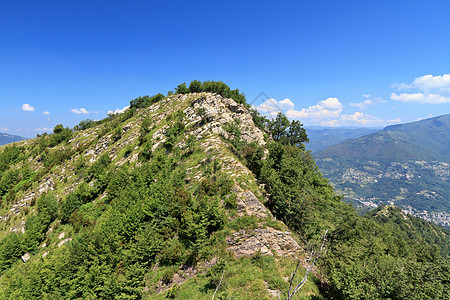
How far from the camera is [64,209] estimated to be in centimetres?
4084

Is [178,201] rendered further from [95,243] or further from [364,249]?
[364,249]

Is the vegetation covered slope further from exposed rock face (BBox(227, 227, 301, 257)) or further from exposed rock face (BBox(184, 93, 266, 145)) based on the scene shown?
exposed rock face (BBox(184, 93, 266, 145))

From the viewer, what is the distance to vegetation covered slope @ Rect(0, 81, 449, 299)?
1817 cm

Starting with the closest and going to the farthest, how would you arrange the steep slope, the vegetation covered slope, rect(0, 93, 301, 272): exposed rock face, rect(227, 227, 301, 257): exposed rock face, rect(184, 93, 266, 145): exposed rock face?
the vegetation covered slope
the steep slope
rect(227, 227, 301, 257): exposed rock face
rect(0, 93, 301, 272): exposed rock face
rect(184, 93, 266, 145): exposed rock face

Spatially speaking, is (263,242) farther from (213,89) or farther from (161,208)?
(213,89)

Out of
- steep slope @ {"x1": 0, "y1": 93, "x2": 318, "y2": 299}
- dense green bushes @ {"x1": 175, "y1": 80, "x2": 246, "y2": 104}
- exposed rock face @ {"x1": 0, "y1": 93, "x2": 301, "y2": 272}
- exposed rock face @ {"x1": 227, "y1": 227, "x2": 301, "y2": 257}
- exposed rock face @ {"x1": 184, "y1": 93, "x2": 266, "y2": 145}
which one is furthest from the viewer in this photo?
Answer: dense green bushes @ {"x1": 175, "y1": 80, "x2": 246, "y2": 104}

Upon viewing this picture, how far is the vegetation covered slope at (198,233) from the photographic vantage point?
18.2m

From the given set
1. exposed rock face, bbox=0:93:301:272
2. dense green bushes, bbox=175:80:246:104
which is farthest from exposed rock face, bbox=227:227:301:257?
dense green bushes, bbox=175:80:246:104

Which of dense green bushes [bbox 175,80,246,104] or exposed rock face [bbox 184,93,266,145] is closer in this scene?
exposed rock face [bbox 184,93,266,145]

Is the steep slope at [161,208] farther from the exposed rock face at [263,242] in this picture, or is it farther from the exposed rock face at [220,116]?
the exposed rock face at [220,116]

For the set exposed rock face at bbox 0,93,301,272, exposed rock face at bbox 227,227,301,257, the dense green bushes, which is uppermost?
the dense green bushes

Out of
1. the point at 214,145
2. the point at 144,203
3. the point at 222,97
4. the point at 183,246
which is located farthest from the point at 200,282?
the point at 222,97

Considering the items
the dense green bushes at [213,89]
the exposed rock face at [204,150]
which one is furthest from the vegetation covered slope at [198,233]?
the dense green bushes at [213,89]

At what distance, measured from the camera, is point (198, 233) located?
24.0 meters
